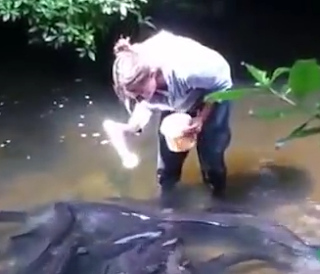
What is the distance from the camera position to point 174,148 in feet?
4.69

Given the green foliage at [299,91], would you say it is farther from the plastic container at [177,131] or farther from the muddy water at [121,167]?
the plastic container at [177,131]

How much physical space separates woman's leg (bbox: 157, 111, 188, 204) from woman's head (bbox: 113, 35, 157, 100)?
0.07 meters

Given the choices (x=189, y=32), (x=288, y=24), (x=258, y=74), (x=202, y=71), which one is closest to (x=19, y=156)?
(x=202, y=71)

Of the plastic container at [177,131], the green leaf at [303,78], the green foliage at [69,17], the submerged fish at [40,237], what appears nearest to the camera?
the green leaf at [303,78]

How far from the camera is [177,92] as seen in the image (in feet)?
4.55

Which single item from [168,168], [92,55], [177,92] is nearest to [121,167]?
[168,168]

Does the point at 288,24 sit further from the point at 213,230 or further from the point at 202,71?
the point at 213,230

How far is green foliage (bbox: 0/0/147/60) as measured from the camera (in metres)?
1.79

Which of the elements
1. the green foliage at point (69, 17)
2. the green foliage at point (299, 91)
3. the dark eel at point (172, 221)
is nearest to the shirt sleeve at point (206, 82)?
the dark eel at point (172, 221)

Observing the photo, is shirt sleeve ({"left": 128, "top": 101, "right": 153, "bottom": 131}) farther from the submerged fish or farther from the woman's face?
the submerged fish

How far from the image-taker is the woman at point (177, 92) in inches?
54.5

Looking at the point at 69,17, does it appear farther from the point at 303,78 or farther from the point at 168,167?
the point at 303,78

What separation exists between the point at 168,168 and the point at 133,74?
0.19 m

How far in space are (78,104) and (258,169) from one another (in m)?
0.47
